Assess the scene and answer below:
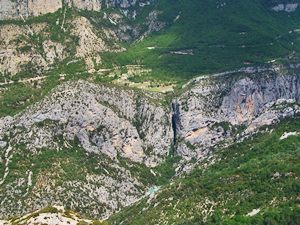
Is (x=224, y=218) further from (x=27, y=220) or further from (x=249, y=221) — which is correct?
(x=27, y=220)

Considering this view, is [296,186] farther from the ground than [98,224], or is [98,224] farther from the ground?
[98,224]

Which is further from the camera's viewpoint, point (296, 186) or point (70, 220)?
point (296, 186)

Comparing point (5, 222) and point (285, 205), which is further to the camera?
point (285, 205)

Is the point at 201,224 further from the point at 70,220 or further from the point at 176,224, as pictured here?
the point at 70,220

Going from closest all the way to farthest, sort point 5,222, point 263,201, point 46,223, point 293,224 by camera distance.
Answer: point 46,223 → point 5,222 → point 293,224 → point 263,201

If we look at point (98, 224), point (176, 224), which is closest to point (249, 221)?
point (176, 224)

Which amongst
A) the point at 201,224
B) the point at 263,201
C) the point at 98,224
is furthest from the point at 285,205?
the point at 98,224

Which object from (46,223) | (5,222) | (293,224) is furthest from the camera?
(293,224)

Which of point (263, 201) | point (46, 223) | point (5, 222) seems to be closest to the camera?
point (46, 223)

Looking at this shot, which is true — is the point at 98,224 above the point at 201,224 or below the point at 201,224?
above
